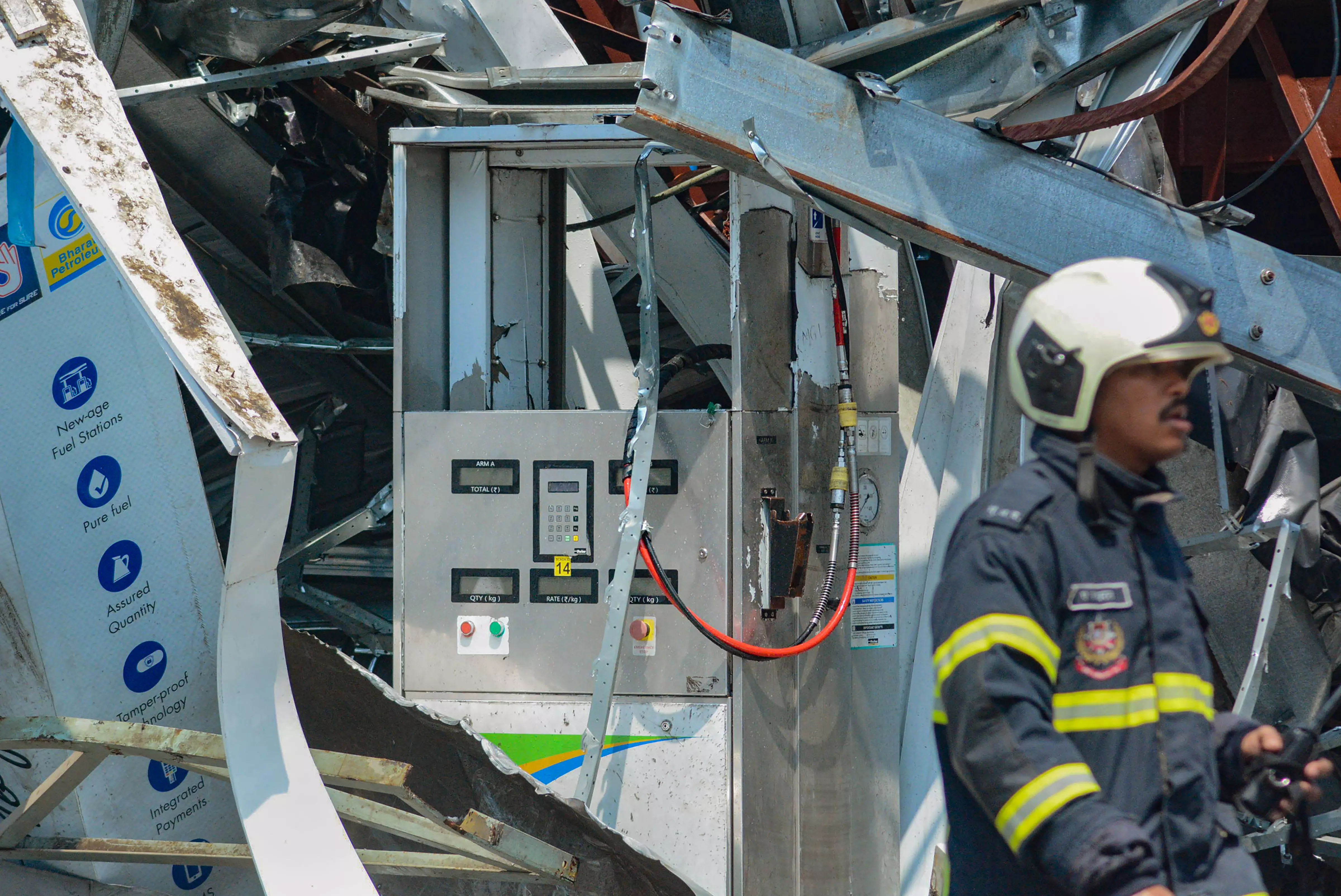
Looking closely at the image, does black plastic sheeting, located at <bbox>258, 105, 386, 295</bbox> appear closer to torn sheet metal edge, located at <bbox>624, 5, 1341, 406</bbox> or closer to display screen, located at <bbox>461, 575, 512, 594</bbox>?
display screen, located at <bbox>461, 575, 512, 594</bbox>

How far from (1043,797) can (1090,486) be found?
0.43 metres

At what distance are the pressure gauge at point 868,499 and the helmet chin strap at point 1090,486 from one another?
235 centimetres

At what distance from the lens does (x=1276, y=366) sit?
3068 millimetres

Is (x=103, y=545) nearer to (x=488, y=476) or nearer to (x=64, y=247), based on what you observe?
(x=64, y=247)

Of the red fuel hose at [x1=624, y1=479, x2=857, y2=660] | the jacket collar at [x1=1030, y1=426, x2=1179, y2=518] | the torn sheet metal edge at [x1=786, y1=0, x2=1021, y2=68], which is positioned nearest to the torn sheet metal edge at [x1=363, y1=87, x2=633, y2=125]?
the torn sheet metal edge at [x1=786, y1=0, x2=1021, y2=68]

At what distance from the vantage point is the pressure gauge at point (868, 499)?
13.4ft

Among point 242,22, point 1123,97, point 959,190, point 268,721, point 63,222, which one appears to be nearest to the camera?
point 268,721

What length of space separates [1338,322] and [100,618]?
3.52 metres

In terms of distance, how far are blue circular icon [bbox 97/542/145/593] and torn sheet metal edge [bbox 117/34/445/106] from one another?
154 centimetres

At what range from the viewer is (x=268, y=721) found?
268 cm

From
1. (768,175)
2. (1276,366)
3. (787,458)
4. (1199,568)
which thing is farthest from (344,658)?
(1199,568)

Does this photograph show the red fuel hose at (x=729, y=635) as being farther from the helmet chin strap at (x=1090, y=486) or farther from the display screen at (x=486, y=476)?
the helmet chin strap at (x=1090, y=486)

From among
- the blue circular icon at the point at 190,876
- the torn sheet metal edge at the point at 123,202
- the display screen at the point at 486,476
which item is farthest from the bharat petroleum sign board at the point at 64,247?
the blue circular icon at the point at 190,876

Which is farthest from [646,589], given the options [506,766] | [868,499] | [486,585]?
→ [868,499]
